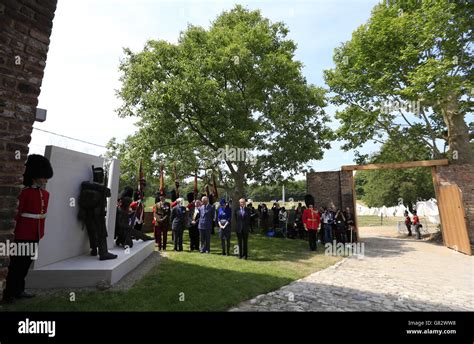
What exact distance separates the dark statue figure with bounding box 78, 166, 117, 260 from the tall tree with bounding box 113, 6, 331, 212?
744 cm

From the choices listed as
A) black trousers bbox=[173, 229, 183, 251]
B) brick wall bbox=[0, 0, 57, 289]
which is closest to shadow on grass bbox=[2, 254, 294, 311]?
brick wall bbox=[0, 0, 57, 289]

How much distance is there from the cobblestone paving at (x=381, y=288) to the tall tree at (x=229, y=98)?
7390 millimetres

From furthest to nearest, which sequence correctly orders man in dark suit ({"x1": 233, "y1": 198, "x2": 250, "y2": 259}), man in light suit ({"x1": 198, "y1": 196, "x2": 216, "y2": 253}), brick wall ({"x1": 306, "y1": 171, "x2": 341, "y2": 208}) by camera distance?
brick wall ({"x1": 306, "y1": 171, "x2": 341, "y2": 208}) → man in light suit ({"x1": 198, "y1": 196, "x2": 216, "y2": 253}) → man in dark suit ({"x1": 233, "y1": 198, "x2": 250, "y2": 259})

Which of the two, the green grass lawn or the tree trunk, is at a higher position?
the tree trunk

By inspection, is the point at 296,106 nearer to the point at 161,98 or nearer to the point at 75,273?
the point at 161,98

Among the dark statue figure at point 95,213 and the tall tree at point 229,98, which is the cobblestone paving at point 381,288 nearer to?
the dark statue figure at point 95,213

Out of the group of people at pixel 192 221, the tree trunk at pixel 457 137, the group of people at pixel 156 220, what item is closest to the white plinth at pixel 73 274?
the group of people at pixel 156 220

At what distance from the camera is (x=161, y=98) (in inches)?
543

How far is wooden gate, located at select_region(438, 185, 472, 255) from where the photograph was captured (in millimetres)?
13688

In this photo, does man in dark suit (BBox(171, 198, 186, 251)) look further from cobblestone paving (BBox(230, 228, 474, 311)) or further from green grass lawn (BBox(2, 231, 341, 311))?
cobblestone paving (BBox(230, 228, 474, 311))

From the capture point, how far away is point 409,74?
14.6m

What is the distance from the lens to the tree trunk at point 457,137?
1602 centimetres
